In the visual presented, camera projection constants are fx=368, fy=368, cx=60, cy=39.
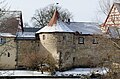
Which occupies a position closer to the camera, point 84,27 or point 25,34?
point 25,34

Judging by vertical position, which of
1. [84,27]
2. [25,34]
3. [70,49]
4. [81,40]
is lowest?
[70,49]

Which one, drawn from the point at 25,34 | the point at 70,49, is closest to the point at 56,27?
the point at 70,49

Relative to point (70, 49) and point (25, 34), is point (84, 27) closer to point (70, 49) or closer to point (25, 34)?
point (70, 49)

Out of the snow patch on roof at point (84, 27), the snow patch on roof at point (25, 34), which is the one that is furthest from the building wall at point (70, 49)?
the snow patch on roof at point (25, 34)

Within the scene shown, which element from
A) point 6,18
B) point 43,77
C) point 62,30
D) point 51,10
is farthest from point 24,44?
point 6,18

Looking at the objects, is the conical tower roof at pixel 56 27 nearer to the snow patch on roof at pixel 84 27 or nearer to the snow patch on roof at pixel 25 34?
the snow patch on roof at pixel 25 34

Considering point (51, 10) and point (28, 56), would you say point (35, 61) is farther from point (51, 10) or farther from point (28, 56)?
point (51, 10)

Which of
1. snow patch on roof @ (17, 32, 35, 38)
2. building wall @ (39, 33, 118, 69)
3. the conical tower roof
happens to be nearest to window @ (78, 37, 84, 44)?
building wall @ (39, 33, 118, 69)

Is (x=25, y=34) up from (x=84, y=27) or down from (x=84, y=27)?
down

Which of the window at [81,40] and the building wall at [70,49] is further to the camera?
the window at [81,40]

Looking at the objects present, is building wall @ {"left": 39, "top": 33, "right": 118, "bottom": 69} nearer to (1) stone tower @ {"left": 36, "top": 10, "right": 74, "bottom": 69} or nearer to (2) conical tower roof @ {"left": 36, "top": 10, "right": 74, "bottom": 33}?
(1) stone tower @ {"left": 36, "top": 10, "right": 74, "bottom": 69}

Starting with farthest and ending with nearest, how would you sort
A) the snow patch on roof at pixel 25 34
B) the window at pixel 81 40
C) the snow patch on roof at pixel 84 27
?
the snow patch on roof at pixel 84 27, the window at pixel 81 40, the snow patch on roof at pixel 25 34

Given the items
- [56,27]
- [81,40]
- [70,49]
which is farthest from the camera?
[81,40]

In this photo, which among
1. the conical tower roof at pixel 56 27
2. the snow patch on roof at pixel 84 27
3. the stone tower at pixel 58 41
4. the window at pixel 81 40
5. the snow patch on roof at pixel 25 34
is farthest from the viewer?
the snow patch on roof at pixel 84 27
